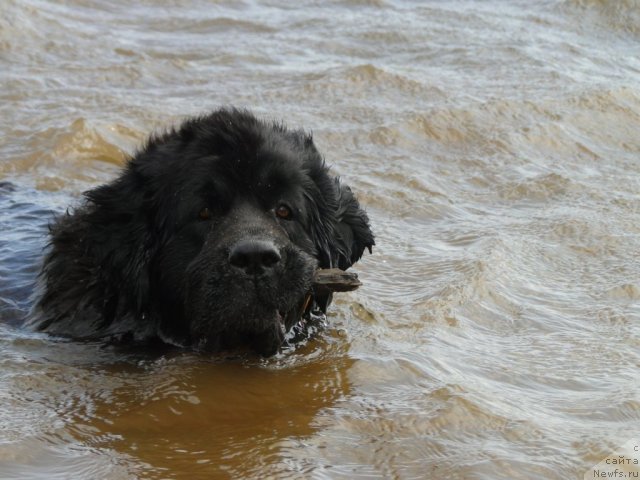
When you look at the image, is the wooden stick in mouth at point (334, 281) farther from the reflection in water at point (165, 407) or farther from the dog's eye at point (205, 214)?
the dog's eye at point (205, 214)

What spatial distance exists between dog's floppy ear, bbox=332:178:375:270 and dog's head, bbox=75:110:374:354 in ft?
0.19

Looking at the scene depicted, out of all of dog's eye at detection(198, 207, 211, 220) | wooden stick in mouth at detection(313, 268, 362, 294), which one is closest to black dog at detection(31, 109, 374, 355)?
dog's eye at detection(198, 207, 211, 220)

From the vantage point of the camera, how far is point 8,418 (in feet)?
14.2

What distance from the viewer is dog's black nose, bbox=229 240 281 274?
4539mm

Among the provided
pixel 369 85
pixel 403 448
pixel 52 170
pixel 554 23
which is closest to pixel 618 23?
pixel 554 23

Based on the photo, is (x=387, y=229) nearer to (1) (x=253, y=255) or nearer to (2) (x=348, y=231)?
(2) (x=348, y=231)

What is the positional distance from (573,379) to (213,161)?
75.8 inches

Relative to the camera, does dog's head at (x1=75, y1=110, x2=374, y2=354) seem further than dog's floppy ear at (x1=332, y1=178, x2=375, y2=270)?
No

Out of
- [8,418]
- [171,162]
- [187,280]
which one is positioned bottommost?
[8,418]

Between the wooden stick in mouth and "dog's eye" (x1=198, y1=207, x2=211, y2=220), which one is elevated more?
"dog's eye" (x1=198, y1=207, x2=211, y2=220)

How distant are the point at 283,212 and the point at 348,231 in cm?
62

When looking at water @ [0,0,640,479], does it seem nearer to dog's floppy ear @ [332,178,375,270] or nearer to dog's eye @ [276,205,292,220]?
dog's floppy ear @ [332,178,375,270]

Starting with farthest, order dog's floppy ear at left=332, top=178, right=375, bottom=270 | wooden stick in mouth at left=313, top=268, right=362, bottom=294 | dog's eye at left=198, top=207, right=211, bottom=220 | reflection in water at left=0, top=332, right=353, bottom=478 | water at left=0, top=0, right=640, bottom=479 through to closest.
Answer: dog's floppy ear at left=332, top=178, right=375, bottom=270
wooden stick in mouth at left=313, top=268, right=362, bottom=294
dog's eye at left=198, top=207, right=211, bottom=220
water at left=0, top=0, right=640, bottom=479
reflection in water at left=0, top=332, right=353, bottom=478

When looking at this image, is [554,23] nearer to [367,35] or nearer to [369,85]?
[367,35]
